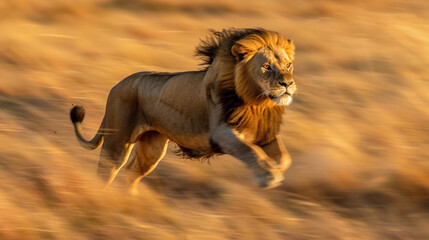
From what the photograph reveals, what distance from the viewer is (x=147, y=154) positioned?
611 centimetres

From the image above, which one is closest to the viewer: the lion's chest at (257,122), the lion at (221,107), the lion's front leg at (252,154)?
the lion's front leg at (252,154)

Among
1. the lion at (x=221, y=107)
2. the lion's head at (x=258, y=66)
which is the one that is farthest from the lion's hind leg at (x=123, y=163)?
the lion's head at (x=258, y=66)

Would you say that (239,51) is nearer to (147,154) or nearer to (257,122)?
(257,122)

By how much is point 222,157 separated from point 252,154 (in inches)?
75.8

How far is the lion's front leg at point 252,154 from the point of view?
4.86m

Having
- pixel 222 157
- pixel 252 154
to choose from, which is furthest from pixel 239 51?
pixel 222 157

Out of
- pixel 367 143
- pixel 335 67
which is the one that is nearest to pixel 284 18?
pixel 335 67

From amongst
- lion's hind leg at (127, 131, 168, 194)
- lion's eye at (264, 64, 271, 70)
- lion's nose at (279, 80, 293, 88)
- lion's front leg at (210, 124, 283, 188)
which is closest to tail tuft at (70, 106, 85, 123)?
lion's hind leg at (127, 131, 168, 194)

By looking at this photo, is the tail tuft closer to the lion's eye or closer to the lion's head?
the lion's head

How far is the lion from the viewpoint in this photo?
501 centimetres

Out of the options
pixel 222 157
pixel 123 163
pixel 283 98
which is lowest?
pixel 222 157

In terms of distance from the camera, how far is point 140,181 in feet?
21.1

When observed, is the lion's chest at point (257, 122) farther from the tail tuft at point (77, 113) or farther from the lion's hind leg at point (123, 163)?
the tail tuft at point (77, 113)

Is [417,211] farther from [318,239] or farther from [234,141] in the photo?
[234,141]
